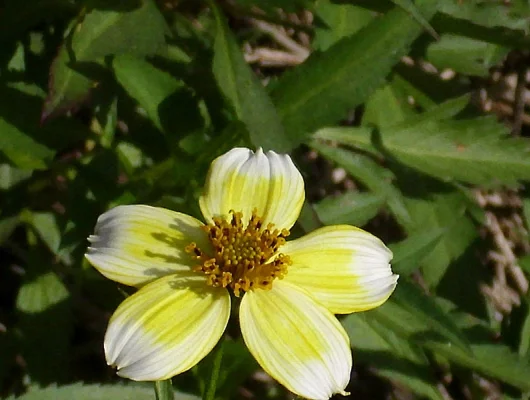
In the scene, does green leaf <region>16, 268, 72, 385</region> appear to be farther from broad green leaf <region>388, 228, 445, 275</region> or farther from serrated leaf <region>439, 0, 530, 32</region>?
serrated leaf <region>439, 0, 530, 32</region>

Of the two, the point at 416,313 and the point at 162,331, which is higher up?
the point at 162,331

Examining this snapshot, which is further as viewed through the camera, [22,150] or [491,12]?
[491,12]

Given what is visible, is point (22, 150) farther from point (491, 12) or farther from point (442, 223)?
point (491, 12)

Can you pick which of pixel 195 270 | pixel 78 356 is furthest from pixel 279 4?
pixel 78 356

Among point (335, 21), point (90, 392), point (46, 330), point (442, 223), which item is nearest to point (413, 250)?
point (442, 223)

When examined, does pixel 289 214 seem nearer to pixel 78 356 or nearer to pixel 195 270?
pixel 195 270
